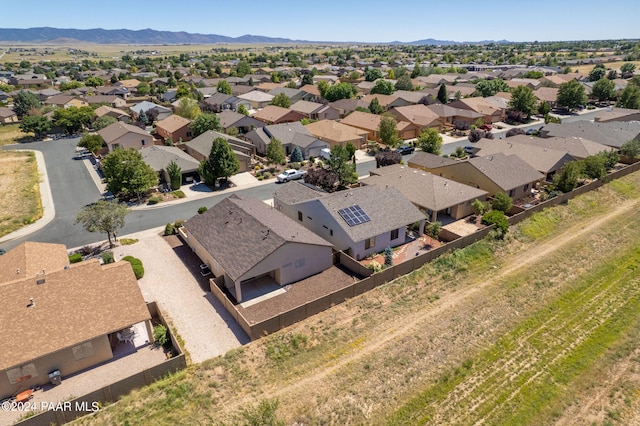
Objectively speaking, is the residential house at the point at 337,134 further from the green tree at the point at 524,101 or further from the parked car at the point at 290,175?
the green tree at the point at 524,101

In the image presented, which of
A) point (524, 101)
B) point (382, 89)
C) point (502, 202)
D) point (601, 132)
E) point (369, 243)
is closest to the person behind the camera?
point (369, 243)

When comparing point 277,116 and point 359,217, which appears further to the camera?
point 277,116

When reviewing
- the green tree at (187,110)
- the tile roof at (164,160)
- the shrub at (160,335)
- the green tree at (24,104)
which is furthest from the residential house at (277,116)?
the shrub at (160,335)

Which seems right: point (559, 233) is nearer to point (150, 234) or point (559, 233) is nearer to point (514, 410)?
point (514, 410)

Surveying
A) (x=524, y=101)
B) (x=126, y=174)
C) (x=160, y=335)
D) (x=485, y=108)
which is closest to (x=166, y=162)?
(x=126, y=174)

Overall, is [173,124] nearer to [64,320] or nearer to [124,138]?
[124,138]

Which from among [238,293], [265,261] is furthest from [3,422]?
[265,261]
